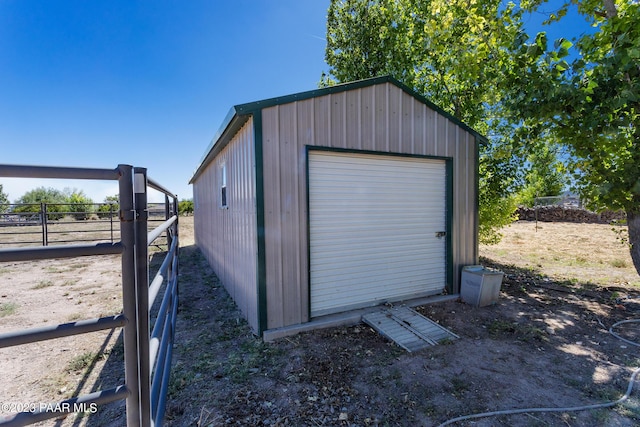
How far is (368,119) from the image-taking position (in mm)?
4305

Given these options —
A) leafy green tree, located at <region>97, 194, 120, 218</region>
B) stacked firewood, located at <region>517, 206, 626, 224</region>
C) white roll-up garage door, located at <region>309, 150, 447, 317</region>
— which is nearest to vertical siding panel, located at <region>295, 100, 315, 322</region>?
white roll-up garage door, located at <region>309, 150, 447, 317</region>

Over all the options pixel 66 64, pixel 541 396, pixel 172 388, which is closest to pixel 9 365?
pixel 172 388

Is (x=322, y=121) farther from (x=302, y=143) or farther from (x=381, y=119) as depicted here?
(x=381, y=119)

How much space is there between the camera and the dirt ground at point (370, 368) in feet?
7.61

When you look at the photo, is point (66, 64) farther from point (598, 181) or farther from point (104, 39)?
point (598, 181)

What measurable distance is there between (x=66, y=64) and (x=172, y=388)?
11.6 metres

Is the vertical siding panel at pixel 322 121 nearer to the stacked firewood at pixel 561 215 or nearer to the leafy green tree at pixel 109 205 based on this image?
the leafy green tree at pixel 109 205

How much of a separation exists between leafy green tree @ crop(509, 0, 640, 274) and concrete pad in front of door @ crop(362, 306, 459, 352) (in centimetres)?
325

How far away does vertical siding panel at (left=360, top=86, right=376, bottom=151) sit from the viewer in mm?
4262

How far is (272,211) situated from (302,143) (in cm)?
102

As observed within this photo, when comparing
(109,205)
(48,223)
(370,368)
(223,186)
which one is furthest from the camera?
(109,205)

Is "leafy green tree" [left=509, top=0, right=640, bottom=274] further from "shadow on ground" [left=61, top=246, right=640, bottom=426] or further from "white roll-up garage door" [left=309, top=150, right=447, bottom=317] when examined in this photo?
"shadow on ground" [left=61, top=246, right=640, bottom=426]

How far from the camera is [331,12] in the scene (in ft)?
35.5

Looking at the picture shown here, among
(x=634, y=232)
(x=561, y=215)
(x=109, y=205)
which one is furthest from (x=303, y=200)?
(x=561, y=215)
